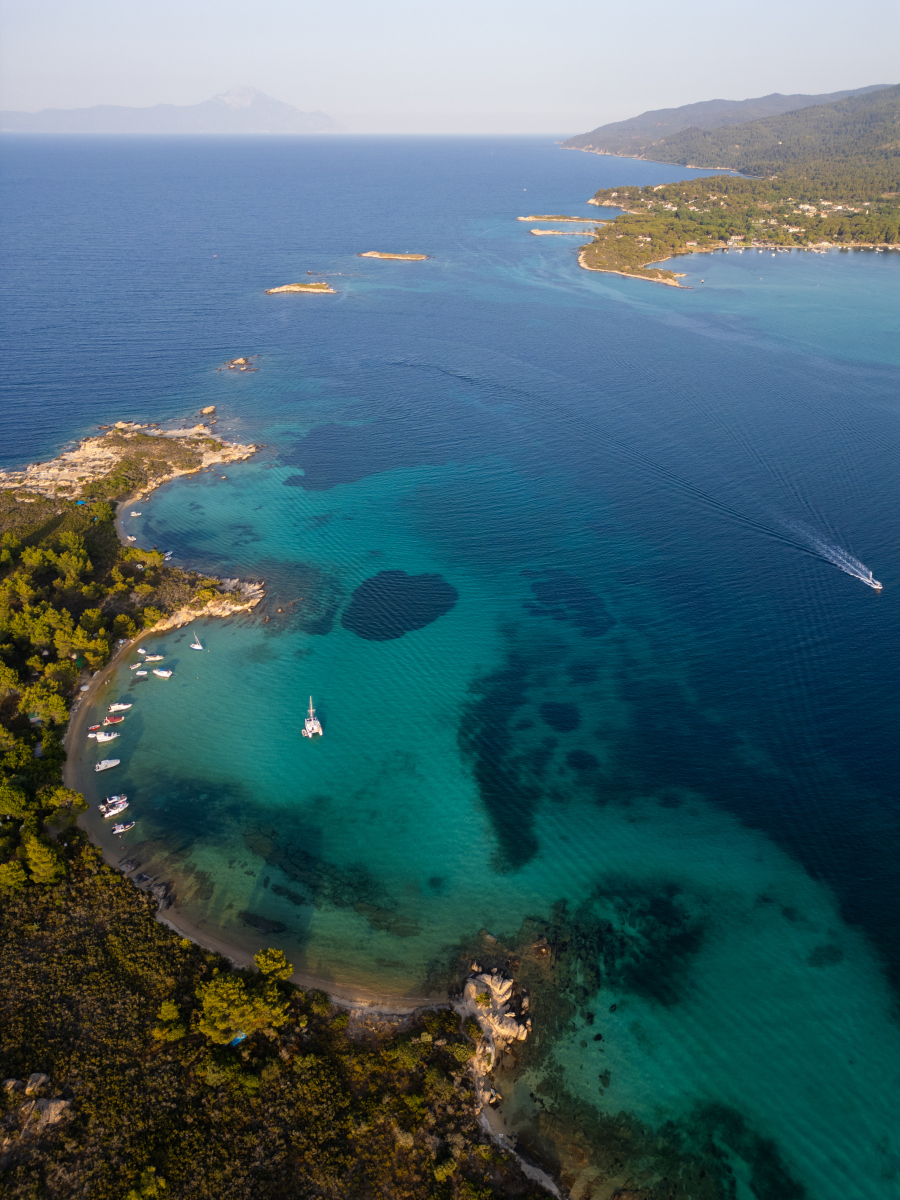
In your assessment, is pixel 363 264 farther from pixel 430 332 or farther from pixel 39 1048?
pixel 39 1048

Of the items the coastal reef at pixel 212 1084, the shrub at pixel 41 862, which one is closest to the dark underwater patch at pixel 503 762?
the coastal reef at pixel 212 1084

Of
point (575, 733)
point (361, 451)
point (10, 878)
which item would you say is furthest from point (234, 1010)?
point (361, 451)

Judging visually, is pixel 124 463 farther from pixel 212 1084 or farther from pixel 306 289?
pixel 306 289

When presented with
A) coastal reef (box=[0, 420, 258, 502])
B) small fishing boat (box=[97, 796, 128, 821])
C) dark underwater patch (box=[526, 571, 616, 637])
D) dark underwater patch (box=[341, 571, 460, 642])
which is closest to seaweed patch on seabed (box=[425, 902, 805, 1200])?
small fishing boat (box=[97, 796, 128, 821])

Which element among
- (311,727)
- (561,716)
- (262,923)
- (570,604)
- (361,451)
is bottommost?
(262,923)

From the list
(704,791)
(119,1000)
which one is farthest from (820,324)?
(119,1000)

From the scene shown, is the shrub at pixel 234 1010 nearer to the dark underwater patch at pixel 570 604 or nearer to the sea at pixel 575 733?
the sea at pixel 575 733

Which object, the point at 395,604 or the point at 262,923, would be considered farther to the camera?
the point at 395,604
